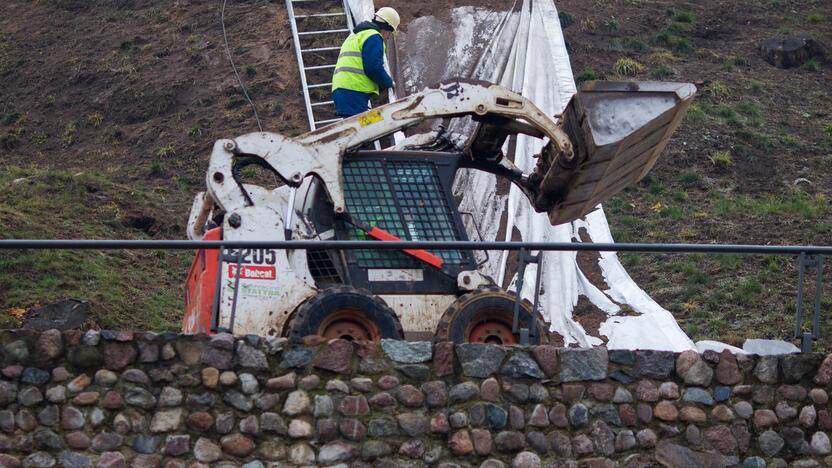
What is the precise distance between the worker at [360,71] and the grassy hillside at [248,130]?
3815 mm

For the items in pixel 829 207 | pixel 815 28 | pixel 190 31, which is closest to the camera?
pixel 829 207

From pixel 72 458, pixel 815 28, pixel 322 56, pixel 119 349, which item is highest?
pixel 815 28

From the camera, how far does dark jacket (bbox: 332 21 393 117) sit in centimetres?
1428

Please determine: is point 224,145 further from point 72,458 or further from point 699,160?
point 699,160

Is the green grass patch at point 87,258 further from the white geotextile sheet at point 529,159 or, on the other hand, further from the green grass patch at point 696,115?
the green grass patch at point 696,115

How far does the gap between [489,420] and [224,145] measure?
353cm

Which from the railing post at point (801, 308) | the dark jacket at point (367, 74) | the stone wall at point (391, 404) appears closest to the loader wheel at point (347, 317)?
the stone wall at point (391, 404)

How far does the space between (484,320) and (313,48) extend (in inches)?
587

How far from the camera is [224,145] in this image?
1200 centimetres

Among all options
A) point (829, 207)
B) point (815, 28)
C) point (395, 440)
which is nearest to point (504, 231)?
point (829, 207)

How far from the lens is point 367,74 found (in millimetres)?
14414

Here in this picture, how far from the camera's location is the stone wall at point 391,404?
9.98m

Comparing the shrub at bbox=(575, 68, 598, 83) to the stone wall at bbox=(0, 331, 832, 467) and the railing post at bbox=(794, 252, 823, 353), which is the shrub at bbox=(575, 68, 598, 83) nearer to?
the railing post at bbox=(794, 252, 823, 353)

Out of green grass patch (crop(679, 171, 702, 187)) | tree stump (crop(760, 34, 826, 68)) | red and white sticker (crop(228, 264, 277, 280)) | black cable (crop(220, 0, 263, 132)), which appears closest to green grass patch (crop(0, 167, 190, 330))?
black cable (crop(220, 0, 263, 132))
